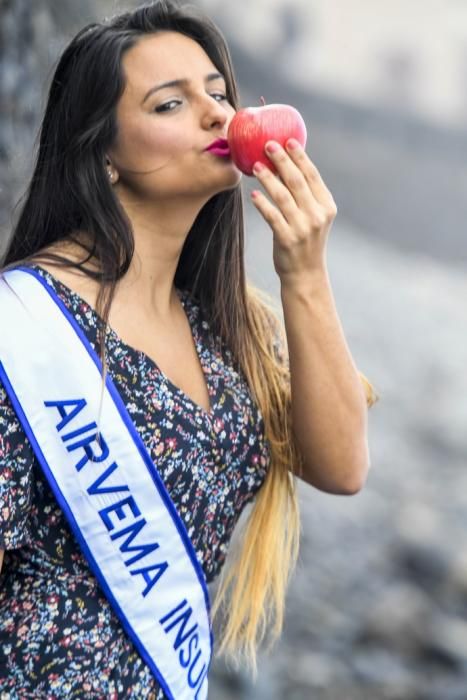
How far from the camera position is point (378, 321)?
13602 mm

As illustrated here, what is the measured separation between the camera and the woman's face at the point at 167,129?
204 centimetres

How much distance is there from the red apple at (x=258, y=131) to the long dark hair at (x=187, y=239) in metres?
0.26

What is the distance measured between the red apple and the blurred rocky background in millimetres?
631

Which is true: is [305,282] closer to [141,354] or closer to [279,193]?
[279,193]

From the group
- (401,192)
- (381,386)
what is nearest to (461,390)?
(381,386)

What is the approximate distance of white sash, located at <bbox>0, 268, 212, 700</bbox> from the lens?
1869 millimetres

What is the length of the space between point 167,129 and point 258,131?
0.61 ft

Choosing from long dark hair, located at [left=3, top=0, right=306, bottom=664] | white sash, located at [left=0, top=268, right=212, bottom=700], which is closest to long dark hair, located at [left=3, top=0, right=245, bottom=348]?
long dark hair, located at [left=3, top=0, right=306, bottom=664]

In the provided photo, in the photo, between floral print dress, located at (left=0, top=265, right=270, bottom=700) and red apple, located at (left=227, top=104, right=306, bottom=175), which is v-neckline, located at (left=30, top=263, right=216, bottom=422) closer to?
floral print dress, located at (left=0, top=265, right=270, bottom=700)

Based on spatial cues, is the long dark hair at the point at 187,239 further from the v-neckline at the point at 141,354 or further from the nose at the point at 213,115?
the nose at the point at 213,115

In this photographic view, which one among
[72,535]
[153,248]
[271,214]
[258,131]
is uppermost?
[258,131]

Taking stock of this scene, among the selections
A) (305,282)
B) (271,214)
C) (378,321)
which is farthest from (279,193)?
(378,321)

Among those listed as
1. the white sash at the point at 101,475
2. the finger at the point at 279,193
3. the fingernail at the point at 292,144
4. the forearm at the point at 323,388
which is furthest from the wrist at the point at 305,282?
the white sash at the point at 101,475

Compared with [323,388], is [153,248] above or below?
above
